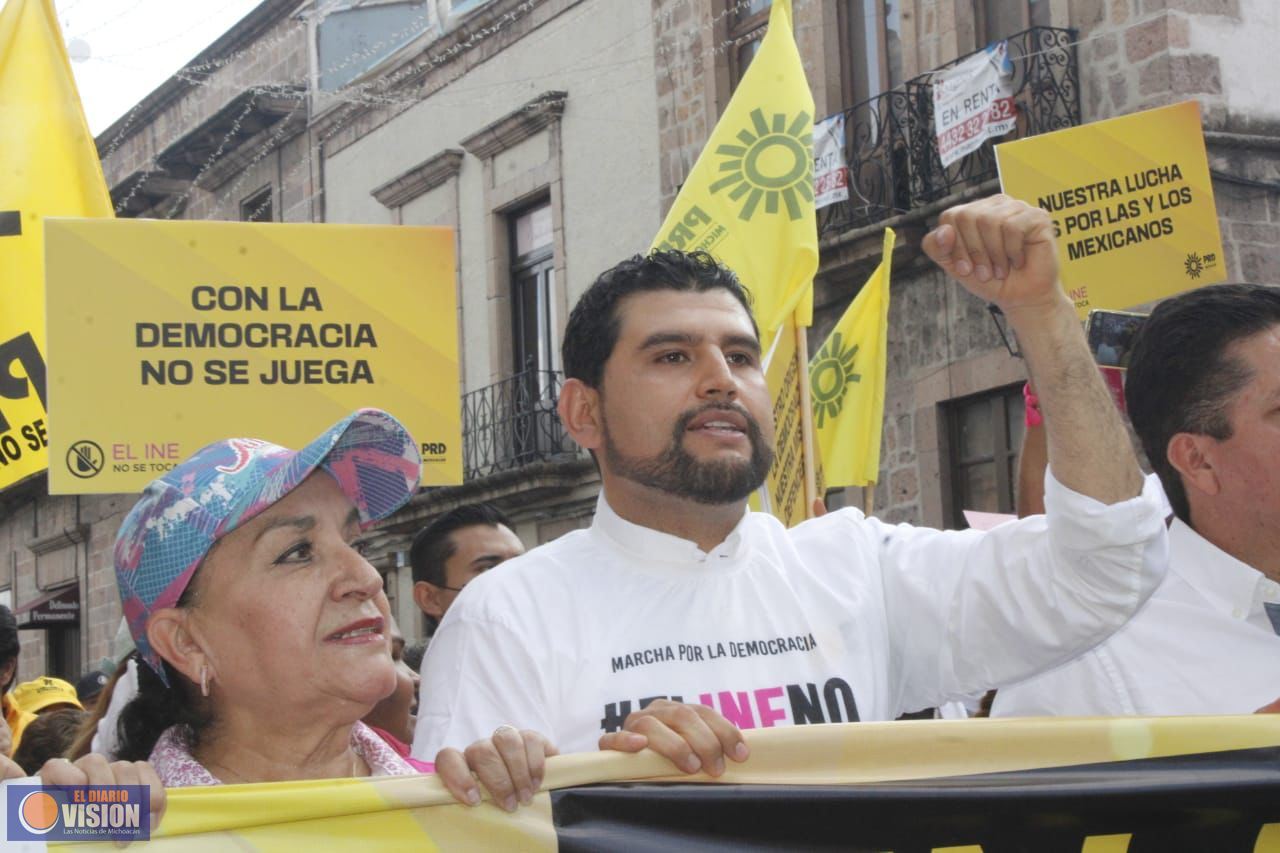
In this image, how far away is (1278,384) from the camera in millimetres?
3217

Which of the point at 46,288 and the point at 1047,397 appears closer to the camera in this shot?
the point at 1047,397

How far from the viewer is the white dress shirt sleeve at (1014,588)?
2.65 m

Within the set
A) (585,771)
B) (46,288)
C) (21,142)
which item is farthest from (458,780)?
(21,142)

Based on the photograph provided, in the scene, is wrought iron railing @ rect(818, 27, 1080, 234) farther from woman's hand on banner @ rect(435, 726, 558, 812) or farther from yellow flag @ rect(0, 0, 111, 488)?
woman's hand on banner @ rect(435, 726, 558, 812)

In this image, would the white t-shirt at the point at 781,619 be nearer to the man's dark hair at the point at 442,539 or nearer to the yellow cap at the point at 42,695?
the man's dark hair at the point at 442,539

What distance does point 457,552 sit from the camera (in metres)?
5.57

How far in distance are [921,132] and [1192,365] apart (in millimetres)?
9408

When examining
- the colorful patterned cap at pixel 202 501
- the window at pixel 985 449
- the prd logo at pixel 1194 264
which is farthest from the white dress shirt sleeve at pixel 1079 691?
the window at pixel 985 449

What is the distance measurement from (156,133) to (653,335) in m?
21.7

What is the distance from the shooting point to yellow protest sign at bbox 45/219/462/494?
530 cm

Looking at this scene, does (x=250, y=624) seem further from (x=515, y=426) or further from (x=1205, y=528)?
(x=515, y=426)

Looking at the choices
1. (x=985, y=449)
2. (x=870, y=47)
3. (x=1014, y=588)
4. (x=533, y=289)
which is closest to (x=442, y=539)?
(x=1014, y=588)

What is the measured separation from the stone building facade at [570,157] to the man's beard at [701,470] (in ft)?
28.3

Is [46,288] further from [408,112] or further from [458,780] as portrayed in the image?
[408,112]
